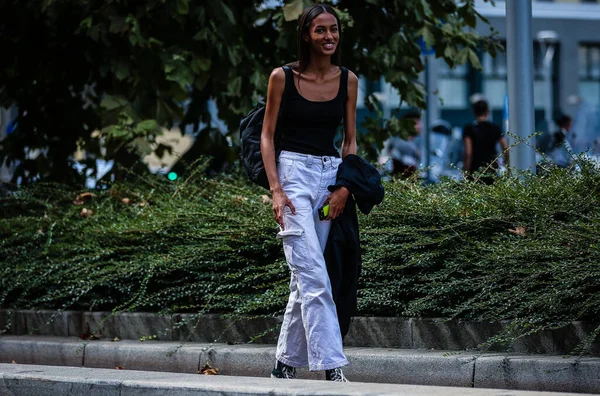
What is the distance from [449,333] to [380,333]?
18.6 inches

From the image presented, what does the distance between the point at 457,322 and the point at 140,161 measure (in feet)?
14.8

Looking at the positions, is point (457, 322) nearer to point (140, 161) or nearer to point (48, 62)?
point (140, 161)

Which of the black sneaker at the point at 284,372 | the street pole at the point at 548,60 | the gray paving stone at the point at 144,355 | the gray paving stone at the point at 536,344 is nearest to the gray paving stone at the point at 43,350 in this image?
the gray paving stone at the point at 144,355

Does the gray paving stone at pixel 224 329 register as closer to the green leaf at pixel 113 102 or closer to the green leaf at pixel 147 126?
the green leaf at pixel 147 126

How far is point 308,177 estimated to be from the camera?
5.57 m

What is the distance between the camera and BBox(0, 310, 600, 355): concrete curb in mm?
6105

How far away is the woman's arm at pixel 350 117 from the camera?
5730 mm

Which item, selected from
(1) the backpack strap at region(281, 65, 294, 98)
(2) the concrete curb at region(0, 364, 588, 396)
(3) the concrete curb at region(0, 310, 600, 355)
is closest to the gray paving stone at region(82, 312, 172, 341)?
(3) the concrete curb at region(0, 310, 600, 355)

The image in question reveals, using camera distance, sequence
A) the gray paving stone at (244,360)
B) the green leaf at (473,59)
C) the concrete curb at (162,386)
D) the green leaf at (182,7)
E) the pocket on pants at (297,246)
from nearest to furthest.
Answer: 1. the concrete curb at (162,386)
2. the pocket on pants at (297,246)
3. the gray paving stone at (244,360)
4. the green leaf at (182,7)
5. the green leaf at (473,59)

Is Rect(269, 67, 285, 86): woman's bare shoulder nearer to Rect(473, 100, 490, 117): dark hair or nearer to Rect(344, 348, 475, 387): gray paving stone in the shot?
Rect(344, 348, 475, 387): gray paving stone

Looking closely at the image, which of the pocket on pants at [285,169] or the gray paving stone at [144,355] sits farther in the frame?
the gray paving stone at [144,355]

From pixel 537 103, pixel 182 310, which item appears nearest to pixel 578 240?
pixel 182 310

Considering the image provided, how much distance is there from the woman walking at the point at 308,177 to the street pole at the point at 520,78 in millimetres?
3166

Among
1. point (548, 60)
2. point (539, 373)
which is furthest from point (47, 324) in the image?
point (548, 60)
